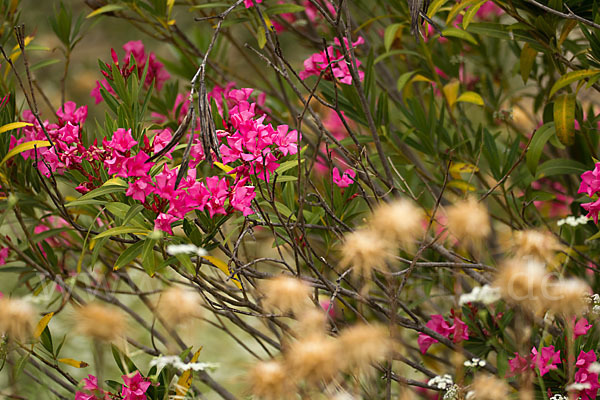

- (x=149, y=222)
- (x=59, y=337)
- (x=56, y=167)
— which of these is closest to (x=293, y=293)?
(x=149, y=222)

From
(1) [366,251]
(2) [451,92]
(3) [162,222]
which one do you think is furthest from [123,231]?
(2) [451,92]

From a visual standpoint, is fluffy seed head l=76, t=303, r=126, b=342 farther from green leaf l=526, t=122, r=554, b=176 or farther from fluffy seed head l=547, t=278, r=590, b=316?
green leaf l=526, t=122, r=554, b=176

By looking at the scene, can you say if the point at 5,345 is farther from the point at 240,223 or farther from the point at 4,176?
the point at 240,223

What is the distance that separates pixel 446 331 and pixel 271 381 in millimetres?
718

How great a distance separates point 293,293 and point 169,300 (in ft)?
0.54

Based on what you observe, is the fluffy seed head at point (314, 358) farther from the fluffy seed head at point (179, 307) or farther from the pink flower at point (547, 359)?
the pink flower at point (547, 359)

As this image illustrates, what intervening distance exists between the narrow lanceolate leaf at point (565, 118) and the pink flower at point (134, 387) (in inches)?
36.4

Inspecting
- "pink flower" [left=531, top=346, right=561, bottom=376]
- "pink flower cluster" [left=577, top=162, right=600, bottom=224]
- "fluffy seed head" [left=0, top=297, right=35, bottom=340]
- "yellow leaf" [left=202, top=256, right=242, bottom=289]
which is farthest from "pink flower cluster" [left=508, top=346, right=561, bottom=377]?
"fluffy seed head" [left=0, top=297, right=35, bottom=340]

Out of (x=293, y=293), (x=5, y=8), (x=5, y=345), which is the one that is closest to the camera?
(x=293, y=293)

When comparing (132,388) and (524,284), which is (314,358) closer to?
(524,284)

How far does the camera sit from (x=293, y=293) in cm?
82

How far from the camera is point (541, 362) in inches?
43.7

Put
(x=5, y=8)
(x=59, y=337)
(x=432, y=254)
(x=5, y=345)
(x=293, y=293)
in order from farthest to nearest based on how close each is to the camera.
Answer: (x=59, y=337) → (x=5, y=8) → (x=432, y=254) → (x=5, y=345) → (x=293, y=293)

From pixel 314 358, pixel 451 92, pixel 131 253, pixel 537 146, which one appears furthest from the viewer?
pixel 451 92
